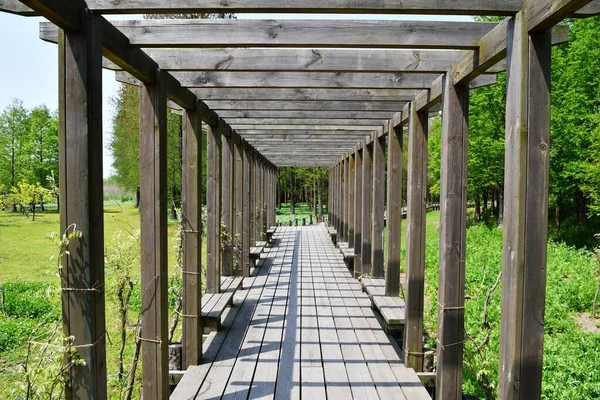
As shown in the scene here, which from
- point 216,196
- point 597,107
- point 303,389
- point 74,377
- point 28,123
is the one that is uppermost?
point 28,123

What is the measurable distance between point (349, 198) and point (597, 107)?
11.3m

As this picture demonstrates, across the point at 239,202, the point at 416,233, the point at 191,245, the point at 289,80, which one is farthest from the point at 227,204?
the point at 416,233

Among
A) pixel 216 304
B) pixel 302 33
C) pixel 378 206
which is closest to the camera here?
pixel 302 33

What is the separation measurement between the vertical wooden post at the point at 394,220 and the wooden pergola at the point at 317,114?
0.09 ft

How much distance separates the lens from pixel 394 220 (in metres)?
5.53

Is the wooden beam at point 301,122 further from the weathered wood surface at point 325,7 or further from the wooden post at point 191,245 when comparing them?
the weathered wood surface at point 325,7

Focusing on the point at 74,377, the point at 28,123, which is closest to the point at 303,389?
the point at 74,377

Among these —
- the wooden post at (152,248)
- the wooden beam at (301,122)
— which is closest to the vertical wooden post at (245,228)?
the wooden beam at (301,122)

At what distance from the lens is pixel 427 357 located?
166 inches

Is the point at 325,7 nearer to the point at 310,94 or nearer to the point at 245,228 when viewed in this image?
the point at 310,94

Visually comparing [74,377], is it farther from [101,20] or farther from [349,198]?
[349,198]

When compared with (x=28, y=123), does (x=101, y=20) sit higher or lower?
lower

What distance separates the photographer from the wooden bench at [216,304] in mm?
4648

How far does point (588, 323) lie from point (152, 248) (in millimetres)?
8480
